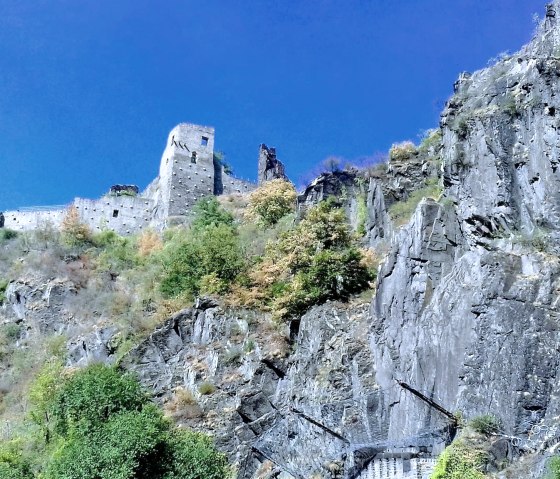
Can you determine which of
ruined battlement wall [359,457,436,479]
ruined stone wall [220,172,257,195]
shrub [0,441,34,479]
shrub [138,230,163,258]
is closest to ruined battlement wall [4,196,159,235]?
shrub [138,230,163,258]

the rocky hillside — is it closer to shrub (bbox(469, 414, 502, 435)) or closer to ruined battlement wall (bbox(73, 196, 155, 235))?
shrub (bbox(469, 414, 502, 435))

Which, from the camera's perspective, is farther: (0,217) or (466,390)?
(0,217)

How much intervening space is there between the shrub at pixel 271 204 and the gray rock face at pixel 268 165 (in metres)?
9.81

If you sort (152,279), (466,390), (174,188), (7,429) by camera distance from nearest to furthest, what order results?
1. (466,390)
2. (7,429)
3. (152,279)
4. (174,188)

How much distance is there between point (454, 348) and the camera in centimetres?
1614

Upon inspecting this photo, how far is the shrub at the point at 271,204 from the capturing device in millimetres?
37094

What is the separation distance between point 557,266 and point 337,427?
705cm

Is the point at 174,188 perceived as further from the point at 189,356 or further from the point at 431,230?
the point at 431,230

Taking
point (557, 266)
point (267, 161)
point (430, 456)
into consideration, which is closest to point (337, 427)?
point (430, 456)

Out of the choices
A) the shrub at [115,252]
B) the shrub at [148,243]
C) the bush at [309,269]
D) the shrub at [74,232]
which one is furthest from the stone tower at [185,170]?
the bush at [309,269]

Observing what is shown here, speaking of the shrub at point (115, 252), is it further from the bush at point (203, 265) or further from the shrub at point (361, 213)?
the shrub at point (361, 213)

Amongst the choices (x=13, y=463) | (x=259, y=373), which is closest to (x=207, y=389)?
(x=259, y=373)

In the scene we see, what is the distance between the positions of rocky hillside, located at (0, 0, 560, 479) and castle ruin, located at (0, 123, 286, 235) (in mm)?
17870

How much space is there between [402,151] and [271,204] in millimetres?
9651
